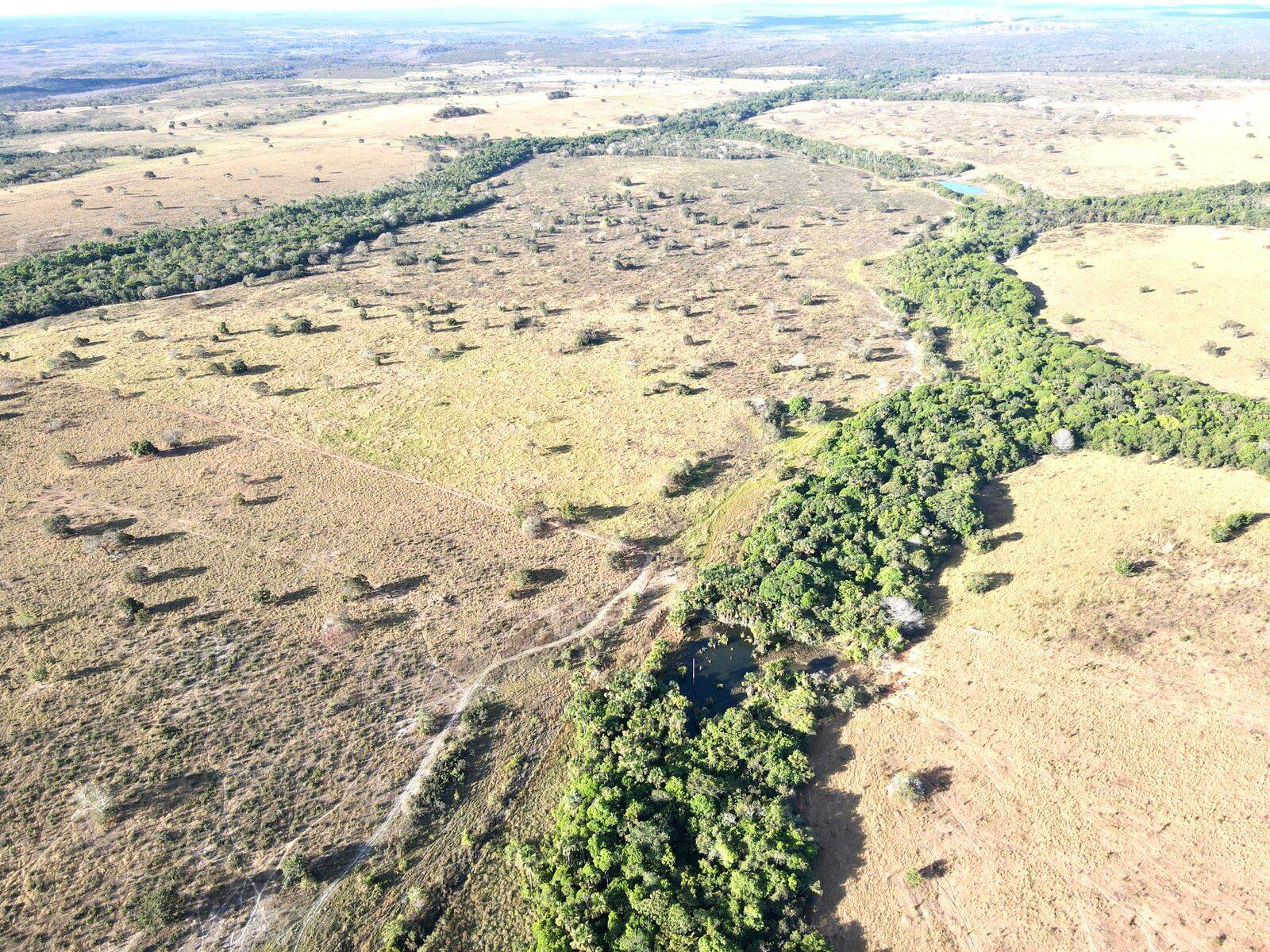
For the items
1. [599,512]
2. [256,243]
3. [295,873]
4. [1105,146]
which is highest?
[1105,146]

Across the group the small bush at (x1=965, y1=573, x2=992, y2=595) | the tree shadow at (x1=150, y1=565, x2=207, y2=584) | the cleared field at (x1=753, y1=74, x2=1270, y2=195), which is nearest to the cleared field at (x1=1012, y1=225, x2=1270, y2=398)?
the cleared field at (x1=753, y1=74, x2=1270, y2=195)

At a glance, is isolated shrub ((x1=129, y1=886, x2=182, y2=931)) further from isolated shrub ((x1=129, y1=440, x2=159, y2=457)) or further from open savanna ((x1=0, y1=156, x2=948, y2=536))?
isolated shrub ((x1=129, y1=440, x2=159, y2=457))

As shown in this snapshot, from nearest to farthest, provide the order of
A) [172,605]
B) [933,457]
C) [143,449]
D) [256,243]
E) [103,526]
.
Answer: [172,605], [103,526], [933,457], [143,449], [256,243]

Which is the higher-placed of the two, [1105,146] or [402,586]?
[1105,146]

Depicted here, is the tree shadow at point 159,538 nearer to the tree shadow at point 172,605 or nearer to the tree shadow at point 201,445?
the tree shadow at point 172,605

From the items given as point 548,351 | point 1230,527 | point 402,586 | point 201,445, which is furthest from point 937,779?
point 201,445

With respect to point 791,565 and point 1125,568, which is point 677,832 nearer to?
point 791,565

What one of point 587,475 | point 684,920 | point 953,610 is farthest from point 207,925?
point 953,610

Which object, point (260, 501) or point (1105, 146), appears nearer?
point (260, 501)
